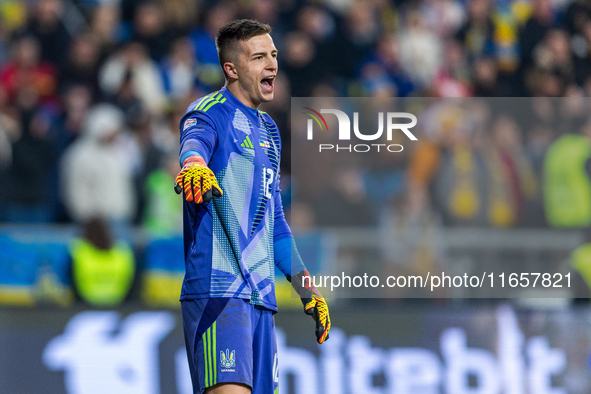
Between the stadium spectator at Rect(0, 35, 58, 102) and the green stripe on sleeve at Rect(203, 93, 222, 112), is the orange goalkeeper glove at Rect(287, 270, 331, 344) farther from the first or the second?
the stadium spectator at Rect(0, 35, 58, 102)

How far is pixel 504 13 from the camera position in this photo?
10.7m

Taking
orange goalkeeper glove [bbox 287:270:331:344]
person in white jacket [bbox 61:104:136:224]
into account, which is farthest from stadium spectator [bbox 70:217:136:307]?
orange goalkeeper glove [bbox 287:270:331:344]

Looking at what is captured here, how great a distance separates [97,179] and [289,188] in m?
2.01

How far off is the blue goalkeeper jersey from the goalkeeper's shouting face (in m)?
0.08

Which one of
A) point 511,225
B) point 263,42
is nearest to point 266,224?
point 263,42

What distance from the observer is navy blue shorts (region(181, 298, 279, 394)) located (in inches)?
150

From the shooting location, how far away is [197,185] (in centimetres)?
324

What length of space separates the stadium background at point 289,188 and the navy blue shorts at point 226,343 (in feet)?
10.4

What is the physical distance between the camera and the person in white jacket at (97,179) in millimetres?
8133

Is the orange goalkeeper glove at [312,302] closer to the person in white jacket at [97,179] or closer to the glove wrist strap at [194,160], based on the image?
the glove wrist strap at [194,160]

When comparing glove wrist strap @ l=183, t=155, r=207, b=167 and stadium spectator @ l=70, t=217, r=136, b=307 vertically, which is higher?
stadium spectator @ l=70, t=217, r=136, b=307

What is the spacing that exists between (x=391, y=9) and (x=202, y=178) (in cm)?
849

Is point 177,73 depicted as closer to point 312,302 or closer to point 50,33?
point 50,33
